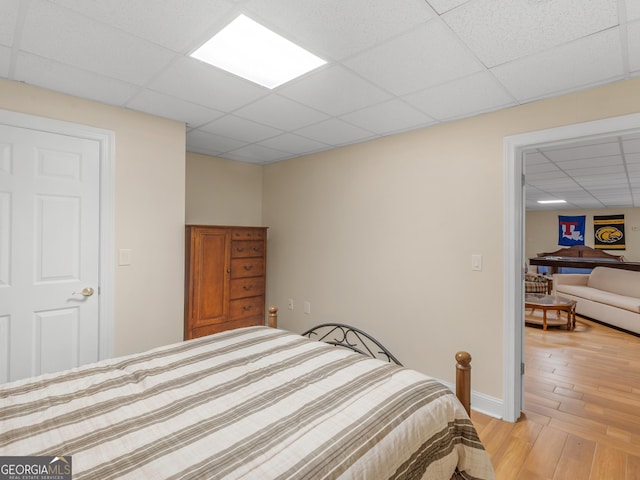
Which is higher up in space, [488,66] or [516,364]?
[488,66]

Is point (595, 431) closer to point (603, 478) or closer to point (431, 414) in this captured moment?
point (603, 478)

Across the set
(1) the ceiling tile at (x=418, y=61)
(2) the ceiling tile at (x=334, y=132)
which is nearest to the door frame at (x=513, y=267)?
(1) the ceiling tile at (x=418, y=61)

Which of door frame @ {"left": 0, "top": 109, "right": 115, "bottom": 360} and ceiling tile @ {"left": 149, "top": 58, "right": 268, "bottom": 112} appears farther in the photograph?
door frame @ {"left": 0, "top": 109, "right": 115, "bottom": 360}

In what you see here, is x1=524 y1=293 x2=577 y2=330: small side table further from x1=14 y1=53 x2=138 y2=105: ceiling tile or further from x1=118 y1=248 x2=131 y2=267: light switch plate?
x1=14 y1=53 x2=138 y2=105: ceiling tile

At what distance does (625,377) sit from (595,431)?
4.69ft

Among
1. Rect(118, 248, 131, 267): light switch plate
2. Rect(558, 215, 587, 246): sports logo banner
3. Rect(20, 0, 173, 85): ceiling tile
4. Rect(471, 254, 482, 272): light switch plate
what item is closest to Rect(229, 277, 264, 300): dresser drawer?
Rect(118, 248, 131, 267): light switch plate

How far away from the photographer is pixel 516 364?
2471 millimetres

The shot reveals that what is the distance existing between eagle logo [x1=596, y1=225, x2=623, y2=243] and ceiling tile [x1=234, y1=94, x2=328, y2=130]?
907cm

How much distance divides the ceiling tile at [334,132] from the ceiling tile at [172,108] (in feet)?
2.68

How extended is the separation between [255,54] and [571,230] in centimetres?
993

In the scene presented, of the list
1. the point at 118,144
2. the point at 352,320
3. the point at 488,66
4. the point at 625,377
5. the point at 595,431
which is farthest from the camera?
the point at 352,320

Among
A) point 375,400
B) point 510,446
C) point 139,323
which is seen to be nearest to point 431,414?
point 375,400

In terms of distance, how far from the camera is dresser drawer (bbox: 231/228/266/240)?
11.8 ft

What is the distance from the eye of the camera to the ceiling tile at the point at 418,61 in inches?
63.6
